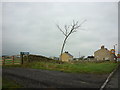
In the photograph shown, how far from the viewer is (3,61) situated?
1628 cm

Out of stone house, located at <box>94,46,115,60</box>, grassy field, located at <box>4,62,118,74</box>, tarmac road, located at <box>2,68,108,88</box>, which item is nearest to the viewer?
tarmac road, located at <box>2,68,108,88</box>

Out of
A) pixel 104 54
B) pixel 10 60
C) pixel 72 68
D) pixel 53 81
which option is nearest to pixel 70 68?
pixel 72 68

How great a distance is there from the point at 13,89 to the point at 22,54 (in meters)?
12.4

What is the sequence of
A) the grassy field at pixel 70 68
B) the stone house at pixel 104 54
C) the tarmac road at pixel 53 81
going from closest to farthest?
the tarmac road at pixel 53 81 < the grassy field at pixel 70 68 < the stone house at pixel 104 54

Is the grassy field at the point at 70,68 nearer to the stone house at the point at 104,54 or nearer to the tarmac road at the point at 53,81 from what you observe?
the tarmac road at the point at 53,81

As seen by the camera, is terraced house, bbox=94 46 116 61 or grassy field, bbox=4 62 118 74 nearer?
grassy field, bbox=4 62 118 74

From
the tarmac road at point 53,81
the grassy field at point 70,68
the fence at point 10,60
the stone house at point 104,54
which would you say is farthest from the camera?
the stone house at point 104,54

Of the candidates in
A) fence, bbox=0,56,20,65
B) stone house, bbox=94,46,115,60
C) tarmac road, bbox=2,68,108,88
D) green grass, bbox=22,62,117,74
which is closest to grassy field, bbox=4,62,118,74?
green grass, bbox=22,62,117,74

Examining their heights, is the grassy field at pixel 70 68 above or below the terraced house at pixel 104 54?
above

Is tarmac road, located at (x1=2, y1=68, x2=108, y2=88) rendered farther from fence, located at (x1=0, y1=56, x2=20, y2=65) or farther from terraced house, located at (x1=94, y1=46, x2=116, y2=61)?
terraced house, located at (x1=94, y1=46, x2=116, y2=61)

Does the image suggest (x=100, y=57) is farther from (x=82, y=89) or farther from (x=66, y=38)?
(x=82, y=89)

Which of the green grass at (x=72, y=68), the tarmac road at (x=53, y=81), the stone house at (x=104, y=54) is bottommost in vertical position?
the stone house at (x=104, y=54)

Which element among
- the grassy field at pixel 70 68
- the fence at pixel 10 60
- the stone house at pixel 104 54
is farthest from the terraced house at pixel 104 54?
the fence at pixel 10 60

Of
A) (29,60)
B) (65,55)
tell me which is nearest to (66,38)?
(29,60)
